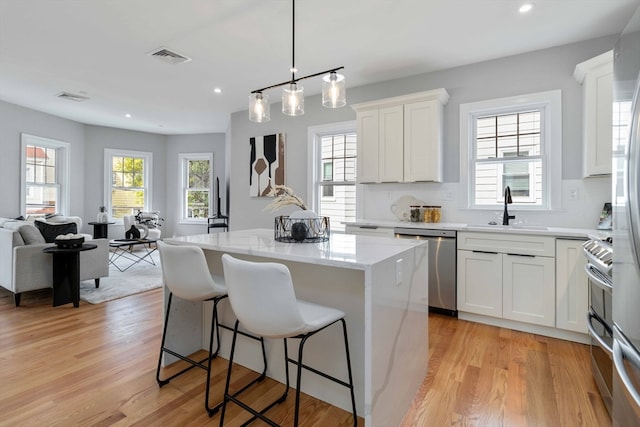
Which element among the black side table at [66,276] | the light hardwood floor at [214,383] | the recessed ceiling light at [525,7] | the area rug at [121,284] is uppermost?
the recessed ceiling light at [525,7]

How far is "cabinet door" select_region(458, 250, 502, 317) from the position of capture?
118 inches

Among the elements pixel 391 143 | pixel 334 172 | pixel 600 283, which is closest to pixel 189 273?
pixel 600 283

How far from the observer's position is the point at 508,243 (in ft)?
9.61

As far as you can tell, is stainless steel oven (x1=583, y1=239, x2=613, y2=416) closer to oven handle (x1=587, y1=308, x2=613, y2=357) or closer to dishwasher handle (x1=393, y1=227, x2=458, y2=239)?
oven handle (x1=587, y1=308, x2=613, y2=357)

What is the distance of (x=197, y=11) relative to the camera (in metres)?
2.71

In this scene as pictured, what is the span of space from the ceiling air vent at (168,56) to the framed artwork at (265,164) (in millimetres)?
1861

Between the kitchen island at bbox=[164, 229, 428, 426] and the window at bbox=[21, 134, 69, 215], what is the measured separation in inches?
224

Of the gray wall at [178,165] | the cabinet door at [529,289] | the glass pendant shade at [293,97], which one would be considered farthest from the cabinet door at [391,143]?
the gray wall at [178,165]

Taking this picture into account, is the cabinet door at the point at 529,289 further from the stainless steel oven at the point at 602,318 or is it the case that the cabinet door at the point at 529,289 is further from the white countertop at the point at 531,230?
the stainless steel oven at the point at 602,318

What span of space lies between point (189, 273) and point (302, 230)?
0.71 metres

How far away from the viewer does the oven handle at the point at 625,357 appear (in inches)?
38.1

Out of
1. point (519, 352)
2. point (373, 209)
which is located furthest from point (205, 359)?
point (373, 209)

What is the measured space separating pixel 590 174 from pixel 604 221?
1.44 ft

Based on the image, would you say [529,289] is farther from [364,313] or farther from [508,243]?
[364,313]
